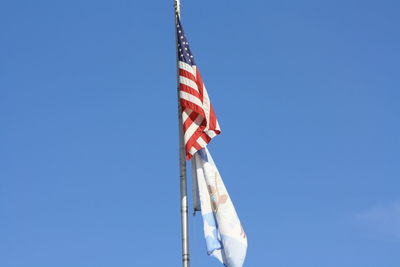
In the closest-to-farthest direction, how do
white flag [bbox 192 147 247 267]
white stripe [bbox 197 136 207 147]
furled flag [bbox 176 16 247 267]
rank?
white flag [bbox 192 147 247 267] < furled flag [bbox 176 16 247 267] < white stripe [bbox 197 136 207 147]

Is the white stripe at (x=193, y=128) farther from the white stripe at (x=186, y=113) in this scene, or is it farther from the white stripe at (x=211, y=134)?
the white stripe at (x=211, y=134)

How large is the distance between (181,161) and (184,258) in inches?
170

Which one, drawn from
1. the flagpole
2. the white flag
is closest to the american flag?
the flagpole

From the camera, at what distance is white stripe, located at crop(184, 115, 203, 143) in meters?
34.1

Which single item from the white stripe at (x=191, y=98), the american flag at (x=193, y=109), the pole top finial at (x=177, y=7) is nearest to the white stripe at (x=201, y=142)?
the american flag at (x=193, y=109)

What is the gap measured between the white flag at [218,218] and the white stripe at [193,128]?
101 cm

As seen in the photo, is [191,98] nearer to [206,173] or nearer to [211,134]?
[211,134]

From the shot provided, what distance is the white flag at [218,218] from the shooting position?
109ft

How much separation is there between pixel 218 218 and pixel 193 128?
401 cm

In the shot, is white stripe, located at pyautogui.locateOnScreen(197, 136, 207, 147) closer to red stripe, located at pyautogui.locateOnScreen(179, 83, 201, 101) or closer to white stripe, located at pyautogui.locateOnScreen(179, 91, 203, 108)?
white stripe, located at pyautogui.locateOnScreen(179, 91, 203, 108)

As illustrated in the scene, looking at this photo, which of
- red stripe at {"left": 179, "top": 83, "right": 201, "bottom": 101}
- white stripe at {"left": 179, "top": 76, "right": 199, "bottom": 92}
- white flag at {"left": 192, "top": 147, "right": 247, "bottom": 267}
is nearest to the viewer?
white flag at {"left": 192, "top": 147, "right": 247, "bottom": 267}

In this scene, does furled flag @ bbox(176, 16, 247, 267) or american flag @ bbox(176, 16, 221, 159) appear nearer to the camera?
furled flag @ bbox(176, 16, 247, 267)

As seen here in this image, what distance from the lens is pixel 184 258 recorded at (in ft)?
106

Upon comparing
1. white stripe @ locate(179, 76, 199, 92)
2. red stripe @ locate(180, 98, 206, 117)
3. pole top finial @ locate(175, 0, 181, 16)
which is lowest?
red stripe @ locate(180, 98, 206, 117)
